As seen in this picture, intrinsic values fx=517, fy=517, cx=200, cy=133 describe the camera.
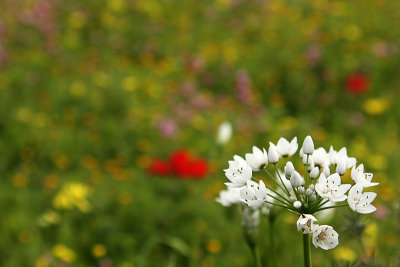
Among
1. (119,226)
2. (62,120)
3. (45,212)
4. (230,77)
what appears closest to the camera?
(119,226)

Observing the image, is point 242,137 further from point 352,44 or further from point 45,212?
point 352,44

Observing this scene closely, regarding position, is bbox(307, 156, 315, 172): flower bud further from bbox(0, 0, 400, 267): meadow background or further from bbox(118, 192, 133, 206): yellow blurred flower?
bbox(118, 192, 133, 206): yellow blurred flower

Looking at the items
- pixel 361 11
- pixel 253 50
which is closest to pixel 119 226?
pixel 253 50

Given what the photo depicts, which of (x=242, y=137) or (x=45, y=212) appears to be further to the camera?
(x=242, y=137)

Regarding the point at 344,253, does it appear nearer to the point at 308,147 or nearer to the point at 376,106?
the point at 308,147

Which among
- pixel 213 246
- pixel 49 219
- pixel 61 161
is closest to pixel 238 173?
pixel 213 246

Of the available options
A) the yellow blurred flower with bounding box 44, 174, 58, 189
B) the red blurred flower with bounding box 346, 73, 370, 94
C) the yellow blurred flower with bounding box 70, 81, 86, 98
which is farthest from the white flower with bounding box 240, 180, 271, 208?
the red blurred flower with bounding box 346, 73, 370, 94
